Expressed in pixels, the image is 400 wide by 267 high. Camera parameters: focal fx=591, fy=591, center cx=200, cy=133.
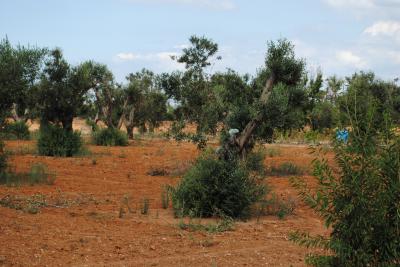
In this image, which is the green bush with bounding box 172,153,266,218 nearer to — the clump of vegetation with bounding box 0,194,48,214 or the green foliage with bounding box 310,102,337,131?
the clump of vegetation with bounding box 0,194,48,214

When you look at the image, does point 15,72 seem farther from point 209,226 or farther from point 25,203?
point 209,226

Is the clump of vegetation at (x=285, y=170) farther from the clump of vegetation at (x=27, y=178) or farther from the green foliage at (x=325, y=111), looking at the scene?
the green foliage at (x=325, y=111)

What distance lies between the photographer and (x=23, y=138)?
32.7 m

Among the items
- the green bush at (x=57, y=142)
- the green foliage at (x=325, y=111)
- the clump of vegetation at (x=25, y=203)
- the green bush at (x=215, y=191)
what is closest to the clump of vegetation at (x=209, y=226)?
the green bush at (x=215, y=191)

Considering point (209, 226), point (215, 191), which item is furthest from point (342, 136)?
point (215, 191)

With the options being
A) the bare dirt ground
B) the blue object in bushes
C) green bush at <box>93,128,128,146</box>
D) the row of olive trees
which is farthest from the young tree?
green bush at <box>93,128,128,146</box>

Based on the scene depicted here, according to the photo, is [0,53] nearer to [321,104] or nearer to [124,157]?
[124,157]

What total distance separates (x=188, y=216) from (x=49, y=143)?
514 inches

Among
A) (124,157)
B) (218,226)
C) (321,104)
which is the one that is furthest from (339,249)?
(124,157)

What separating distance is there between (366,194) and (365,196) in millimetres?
18

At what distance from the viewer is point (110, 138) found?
3114 centimetres

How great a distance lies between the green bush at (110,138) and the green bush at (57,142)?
7652mm

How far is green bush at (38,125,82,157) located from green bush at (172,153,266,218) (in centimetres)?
1241

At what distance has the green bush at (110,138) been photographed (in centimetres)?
3093
